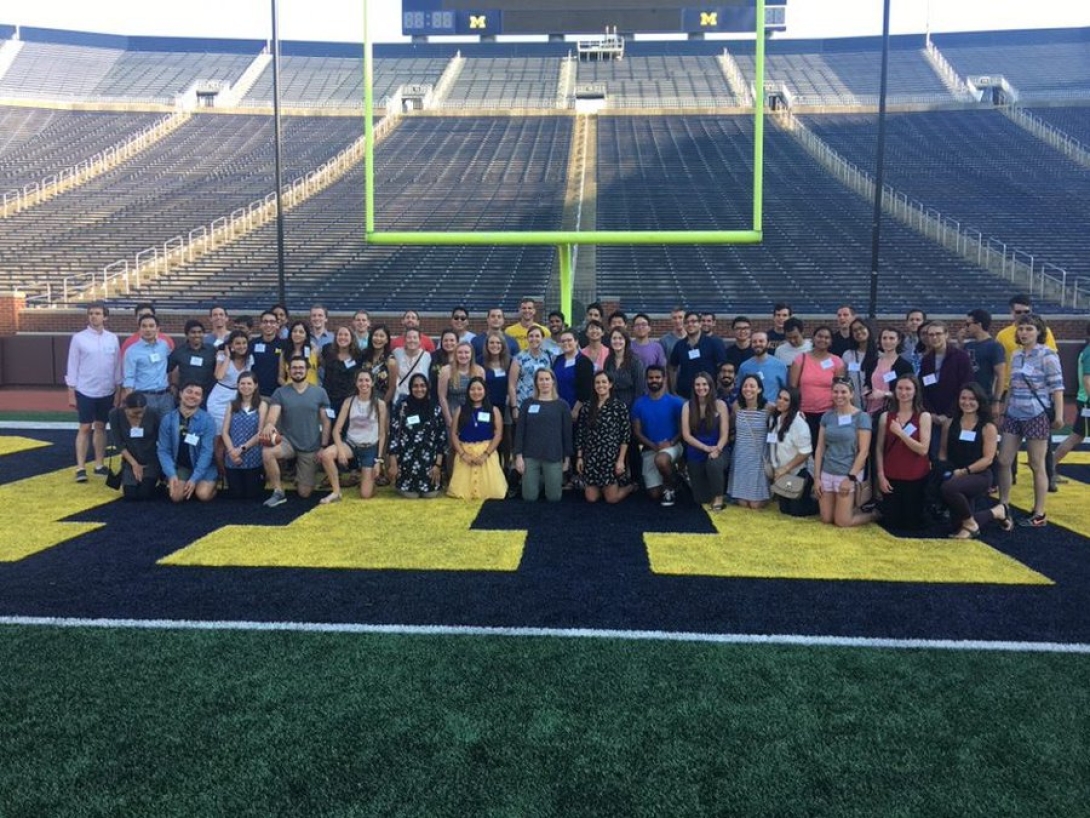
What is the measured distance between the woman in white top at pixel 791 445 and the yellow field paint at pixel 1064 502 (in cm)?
173

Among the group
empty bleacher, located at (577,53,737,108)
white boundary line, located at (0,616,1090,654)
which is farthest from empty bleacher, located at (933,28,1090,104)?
white boundary line, located at (0,616,1090,654)

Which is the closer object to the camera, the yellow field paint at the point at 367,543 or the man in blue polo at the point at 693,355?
the yellow field paint at the point at 367,543

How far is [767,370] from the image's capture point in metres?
6.81

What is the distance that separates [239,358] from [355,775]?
5074 mm

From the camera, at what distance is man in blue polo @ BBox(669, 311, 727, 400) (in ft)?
24.2

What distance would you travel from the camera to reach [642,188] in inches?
1061

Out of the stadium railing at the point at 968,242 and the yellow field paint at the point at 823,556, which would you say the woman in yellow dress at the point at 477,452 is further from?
the stadium railing at the point at 968,242

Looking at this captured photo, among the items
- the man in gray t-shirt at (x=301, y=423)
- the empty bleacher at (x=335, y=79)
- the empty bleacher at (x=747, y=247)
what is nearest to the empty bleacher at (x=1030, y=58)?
the empty bleacher at (x=747, y=247)

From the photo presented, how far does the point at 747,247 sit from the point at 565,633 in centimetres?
1963

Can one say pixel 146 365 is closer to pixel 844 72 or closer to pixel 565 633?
pixel 565 633

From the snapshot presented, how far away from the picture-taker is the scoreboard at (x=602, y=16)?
120 feet

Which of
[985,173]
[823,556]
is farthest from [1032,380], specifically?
[985,173]

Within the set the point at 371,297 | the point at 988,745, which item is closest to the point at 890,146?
the point at 371,297

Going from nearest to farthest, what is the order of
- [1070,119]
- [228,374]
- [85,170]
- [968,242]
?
[228,374] < [968,242] < [85,170] < [1070,119]
